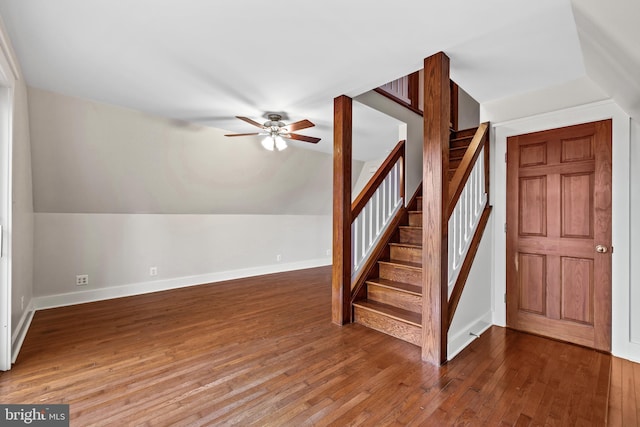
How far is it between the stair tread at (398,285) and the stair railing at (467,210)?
15.3 inches

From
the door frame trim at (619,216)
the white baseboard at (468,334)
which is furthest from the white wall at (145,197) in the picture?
the door frame trim at (619,216)

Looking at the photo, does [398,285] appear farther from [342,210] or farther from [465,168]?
[465,168]

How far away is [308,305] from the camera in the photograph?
363cm

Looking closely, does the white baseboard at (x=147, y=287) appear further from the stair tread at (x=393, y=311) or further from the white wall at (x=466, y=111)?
the white wall at (x=466, y=111)

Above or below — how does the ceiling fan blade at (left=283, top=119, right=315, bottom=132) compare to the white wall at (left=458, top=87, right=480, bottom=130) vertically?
below

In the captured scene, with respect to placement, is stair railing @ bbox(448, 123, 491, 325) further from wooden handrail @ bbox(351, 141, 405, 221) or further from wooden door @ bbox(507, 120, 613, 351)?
wooden handrail @ bbox(351, 141, 405, 221)

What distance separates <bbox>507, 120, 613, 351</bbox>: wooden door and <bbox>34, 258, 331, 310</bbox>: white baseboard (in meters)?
3.90

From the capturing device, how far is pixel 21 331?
2.67 m

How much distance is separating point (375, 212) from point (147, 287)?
342cm

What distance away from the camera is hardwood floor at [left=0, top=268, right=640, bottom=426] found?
65.5 inches

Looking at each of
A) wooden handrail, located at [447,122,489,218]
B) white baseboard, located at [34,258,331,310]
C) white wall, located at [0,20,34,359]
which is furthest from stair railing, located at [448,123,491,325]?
white baseboard, located at [34,258,331,310]

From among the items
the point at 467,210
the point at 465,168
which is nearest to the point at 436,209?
the point at 465,168

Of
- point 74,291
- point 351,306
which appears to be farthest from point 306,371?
point 74,291

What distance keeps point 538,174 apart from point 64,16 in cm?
388
